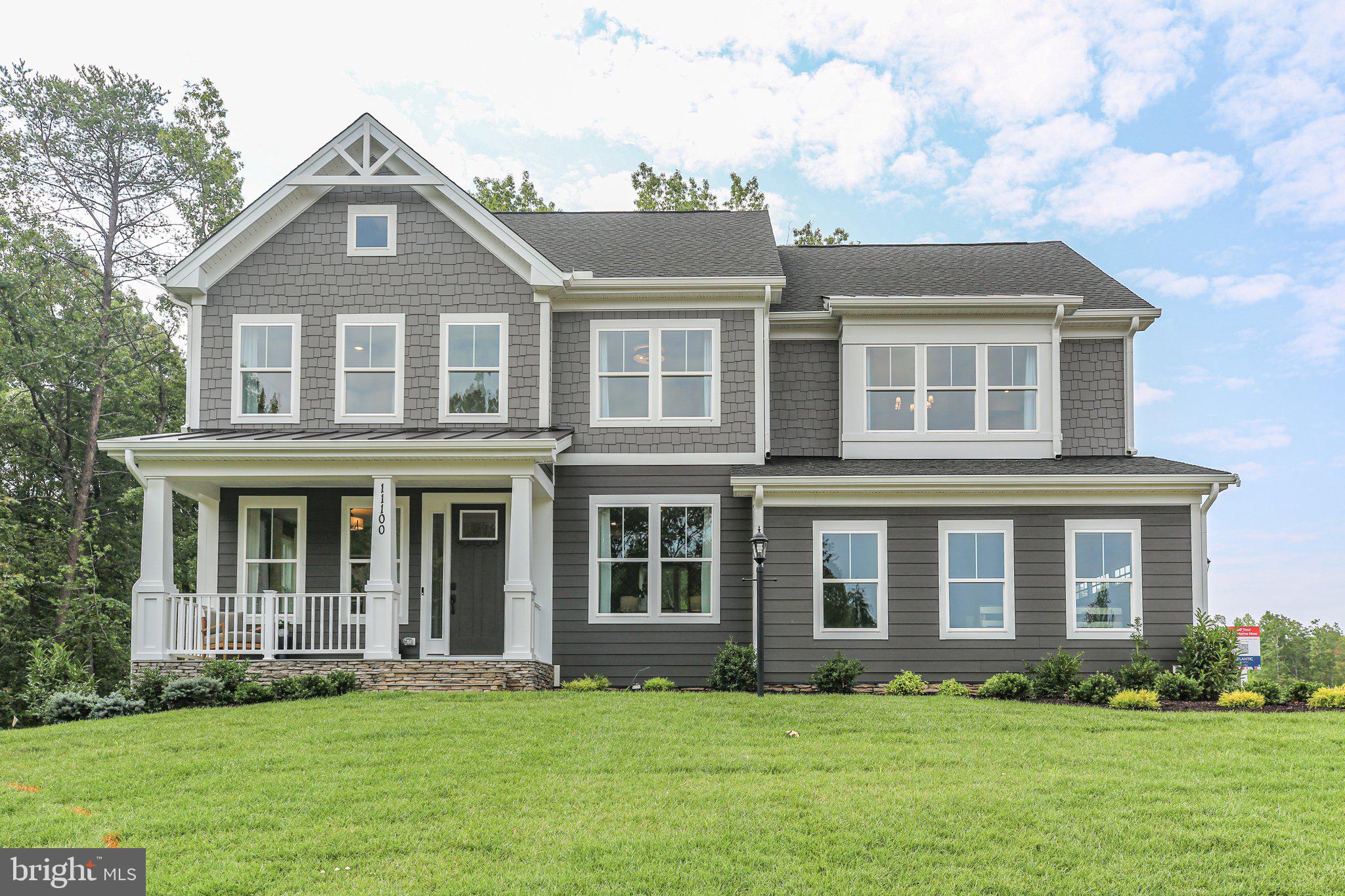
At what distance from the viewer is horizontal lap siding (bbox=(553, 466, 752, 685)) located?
15742 mm

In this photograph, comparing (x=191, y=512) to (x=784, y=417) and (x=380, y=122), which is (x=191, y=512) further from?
(x=784, y=417)

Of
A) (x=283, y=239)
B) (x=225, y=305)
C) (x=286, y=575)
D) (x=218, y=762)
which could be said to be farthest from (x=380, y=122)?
(x=218, y=762)

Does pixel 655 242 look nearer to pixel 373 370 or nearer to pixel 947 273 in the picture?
pixel 947 273

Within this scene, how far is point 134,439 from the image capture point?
1424 centimetres

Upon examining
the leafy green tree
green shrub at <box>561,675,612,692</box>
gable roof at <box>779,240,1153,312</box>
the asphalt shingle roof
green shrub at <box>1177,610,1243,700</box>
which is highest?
the leafy green tree

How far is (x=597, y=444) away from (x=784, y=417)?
9.99ft

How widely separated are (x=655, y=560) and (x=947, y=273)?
7.10 metres

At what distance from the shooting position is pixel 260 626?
50.4 feet

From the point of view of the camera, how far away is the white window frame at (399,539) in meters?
15.9

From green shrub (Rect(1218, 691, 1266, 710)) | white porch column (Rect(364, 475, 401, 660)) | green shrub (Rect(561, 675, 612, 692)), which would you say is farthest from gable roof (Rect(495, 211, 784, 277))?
green shrub (Rect(1218, 691, 1266, 710))

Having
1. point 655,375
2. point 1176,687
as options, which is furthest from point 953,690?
point 655,375

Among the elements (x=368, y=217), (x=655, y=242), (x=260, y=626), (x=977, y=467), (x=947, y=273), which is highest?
(x=655, y=242)

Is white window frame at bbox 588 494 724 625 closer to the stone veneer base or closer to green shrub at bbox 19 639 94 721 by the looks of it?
the stone veneer base

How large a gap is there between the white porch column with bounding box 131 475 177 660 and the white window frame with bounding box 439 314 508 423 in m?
3.95
